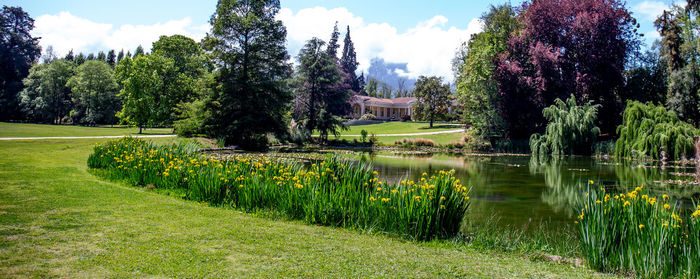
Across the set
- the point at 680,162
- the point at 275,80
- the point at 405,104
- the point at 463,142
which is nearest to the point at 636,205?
the point at 680,162

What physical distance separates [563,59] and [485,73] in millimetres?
5844

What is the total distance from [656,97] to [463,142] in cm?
1595

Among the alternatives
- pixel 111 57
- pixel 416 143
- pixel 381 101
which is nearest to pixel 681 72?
pixel 416 143

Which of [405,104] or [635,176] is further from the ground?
[405,104]

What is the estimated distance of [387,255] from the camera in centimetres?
551

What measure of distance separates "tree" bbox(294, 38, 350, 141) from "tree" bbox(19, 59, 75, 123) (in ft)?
121

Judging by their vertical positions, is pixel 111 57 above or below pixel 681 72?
above

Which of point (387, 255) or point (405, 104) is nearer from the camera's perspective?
point (387, 255)

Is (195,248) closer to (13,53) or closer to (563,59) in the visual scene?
(563,59)

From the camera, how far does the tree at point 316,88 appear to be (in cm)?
3838

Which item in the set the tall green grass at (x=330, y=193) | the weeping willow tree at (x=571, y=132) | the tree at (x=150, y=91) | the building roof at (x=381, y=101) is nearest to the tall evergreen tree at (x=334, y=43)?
the building roof at (x=381, y=101)

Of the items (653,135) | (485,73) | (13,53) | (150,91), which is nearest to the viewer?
(653,135)

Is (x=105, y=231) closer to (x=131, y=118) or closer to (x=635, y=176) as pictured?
(x=635, y=176)

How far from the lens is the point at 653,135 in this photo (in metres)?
24.3
